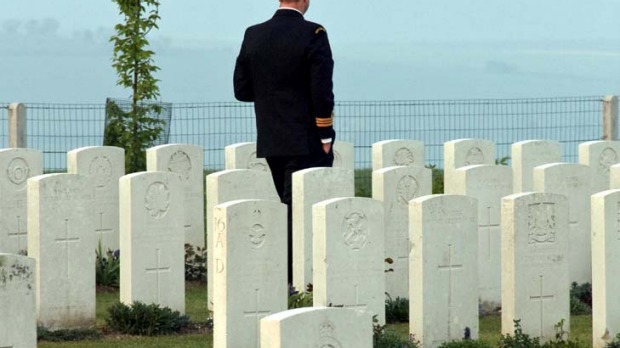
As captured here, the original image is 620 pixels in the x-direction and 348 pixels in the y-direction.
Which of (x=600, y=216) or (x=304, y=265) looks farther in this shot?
(x=304, y=265)

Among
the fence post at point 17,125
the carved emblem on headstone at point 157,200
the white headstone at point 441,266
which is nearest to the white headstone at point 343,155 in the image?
the carved emblem on headstone at point 157,200

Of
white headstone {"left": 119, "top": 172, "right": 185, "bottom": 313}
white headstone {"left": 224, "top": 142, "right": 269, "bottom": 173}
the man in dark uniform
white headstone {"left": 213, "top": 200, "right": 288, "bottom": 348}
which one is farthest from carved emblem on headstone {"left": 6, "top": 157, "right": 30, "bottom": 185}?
white headstone {"left": 213, "top": 200, "right": 288, "bottom": 348}

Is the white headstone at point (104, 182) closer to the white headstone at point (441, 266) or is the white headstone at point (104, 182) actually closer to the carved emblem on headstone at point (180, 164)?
the carved emblem on headstone at point (180, 164)

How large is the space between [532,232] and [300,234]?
1.99 m

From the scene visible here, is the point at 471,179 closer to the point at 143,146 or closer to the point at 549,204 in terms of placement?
the point at 549,204

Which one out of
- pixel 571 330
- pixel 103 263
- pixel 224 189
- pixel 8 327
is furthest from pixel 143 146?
pixel 8 327

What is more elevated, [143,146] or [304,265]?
[143,146]

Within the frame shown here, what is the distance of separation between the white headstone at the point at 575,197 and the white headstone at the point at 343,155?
2.74 meters

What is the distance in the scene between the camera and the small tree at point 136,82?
17.3 metres

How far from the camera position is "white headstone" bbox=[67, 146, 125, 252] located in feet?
47.3

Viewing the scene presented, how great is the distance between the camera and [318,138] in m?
11.6

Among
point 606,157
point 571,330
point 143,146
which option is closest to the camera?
point 571,330

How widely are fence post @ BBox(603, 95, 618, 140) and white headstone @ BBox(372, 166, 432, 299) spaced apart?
960cm

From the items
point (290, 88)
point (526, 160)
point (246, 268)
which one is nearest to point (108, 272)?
point (290, 88)
